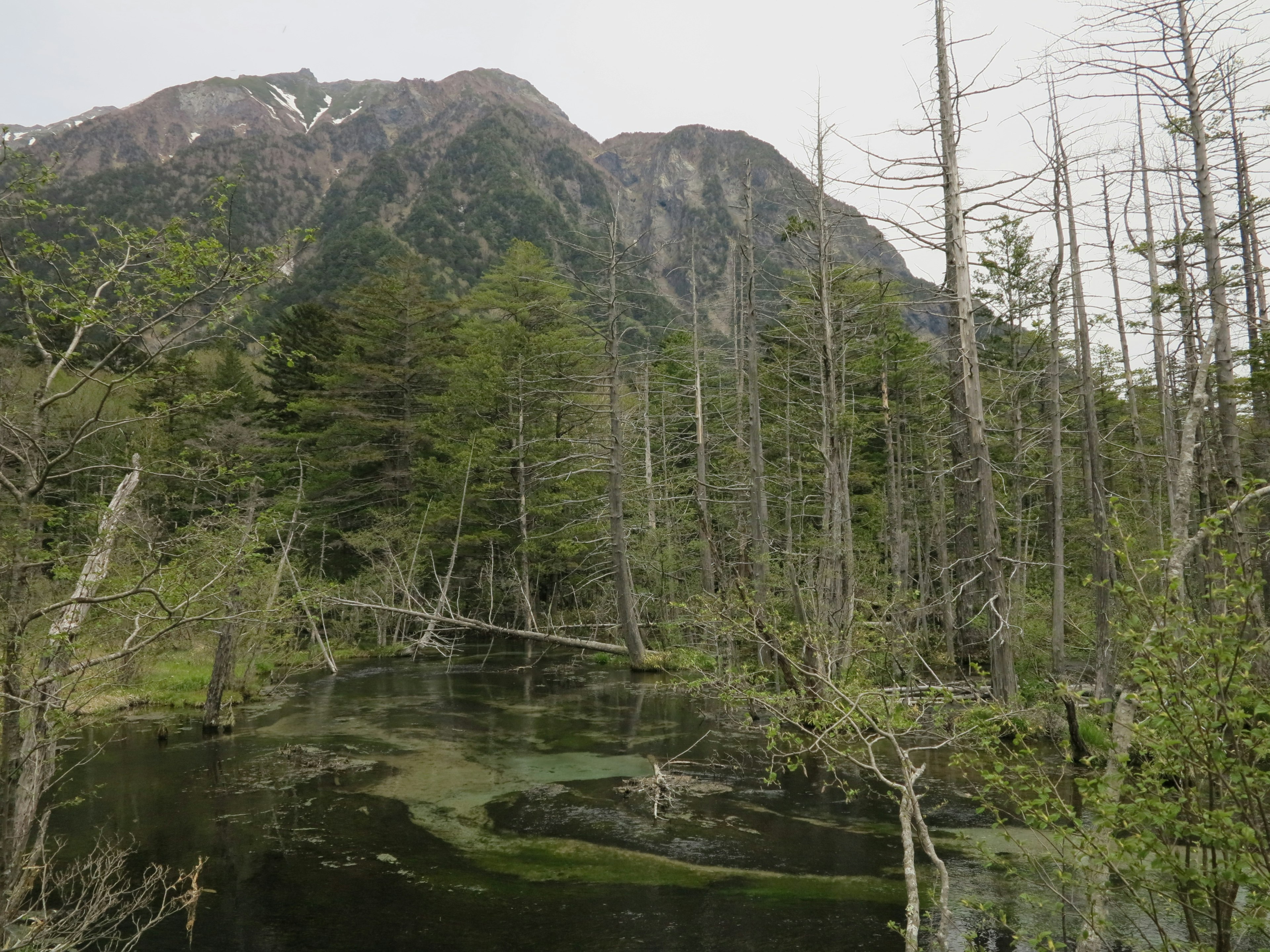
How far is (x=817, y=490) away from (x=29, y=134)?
179658 mm

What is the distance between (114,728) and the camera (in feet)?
41.9

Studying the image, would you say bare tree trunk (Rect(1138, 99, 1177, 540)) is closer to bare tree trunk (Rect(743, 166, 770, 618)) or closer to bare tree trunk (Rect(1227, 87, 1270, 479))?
bare tree trunk (Rect(1227, 87, 1270, 479))

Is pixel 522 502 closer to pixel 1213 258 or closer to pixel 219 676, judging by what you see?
pixel 219 676

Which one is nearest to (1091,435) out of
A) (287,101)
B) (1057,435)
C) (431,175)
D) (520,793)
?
(1057,435)

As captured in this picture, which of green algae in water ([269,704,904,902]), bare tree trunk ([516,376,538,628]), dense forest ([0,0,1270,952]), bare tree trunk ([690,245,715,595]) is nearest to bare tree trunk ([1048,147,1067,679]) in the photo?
dense forest ([0,0,1270,952])

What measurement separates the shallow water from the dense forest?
544 millimetres

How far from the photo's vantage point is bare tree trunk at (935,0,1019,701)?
9.35 metres

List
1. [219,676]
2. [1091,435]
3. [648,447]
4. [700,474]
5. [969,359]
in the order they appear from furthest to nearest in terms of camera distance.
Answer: [648,447] < [700,474] < [1091,435] < [219,676] < [969,359]

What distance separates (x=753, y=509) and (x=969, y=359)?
668 centimetres

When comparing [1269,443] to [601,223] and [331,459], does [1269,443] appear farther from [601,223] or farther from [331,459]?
[331,459]

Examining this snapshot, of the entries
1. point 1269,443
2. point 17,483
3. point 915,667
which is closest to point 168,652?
point 17,483

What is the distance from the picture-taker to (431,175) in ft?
285

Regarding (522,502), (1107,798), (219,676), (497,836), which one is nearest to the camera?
(1107,798)

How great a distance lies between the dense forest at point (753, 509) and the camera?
420 cm
